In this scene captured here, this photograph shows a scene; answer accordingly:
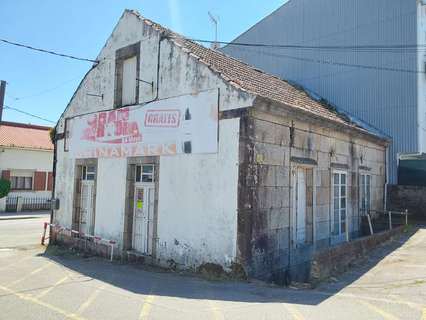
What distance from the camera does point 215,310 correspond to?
21.4 feet

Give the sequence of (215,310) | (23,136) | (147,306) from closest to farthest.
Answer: (215,310) < (147,306) < (23,136)

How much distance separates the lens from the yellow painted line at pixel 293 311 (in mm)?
6102

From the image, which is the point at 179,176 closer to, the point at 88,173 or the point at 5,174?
the point at 88,173

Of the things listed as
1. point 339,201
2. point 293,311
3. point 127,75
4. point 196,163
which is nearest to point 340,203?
point 339,201

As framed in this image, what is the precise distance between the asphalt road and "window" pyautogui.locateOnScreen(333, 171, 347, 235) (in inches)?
91.6

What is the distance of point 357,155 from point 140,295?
33.3ft

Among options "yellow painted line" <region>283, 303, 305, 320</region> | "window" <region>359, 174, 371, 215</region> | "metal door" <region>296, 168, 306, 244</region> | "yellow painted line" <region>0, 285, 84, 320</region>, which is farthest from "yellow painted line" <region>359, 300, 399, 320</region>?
"window" <region>359, 174, 371, 215</region>

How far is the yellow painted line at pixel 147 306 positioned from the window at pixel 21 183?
79.1ft

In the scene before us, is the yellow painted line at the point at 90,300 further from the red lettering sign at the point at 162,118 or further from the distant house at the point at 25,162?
the distant house at the point at 25,162

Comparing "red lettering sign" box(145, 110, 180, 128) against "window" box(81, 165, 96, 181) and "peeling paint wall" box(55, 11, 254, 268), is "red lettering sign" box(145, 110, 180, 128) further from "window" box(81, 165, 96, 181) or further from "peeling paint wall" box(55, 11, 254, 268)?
"window" box(81, 165, 96, 181)

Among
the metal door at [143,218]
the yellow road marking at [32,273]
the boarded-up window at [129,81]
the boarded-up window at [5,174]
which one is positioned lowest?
the yellow road marking at [32,273]

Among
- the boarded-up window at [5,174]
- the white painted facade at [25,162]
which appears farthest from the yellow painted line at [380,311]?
the white painted facade at [25,162]

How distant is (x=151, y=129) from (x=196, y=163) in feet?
6.54

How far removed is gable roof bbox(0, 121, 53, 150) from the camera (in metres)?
28.2
